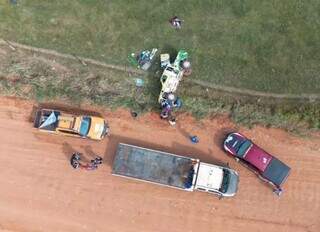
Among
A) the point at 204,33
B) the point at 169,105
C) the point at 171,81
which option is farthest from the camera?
Answer: the point at 204,33

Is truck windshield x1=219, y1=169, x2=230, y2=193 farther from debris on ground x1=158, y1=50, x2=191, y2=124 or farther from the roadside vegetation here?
debris on ground x1=158, y1=50, x2=191, y2=124

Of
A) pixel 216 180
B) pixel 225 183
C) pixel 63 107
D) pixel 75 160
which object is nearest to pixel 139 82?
pixel 63 107

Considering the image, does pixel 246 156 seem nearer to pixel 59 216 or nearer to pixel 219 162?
pixel 219 162

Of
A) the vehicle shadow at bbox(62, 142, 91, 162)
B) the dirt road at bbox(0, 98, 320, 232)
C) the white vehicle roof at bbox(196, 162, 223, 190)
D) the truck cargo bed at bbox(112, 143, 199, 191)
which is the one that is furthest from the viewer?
Result: the vehicle shadow at bbox(62, 142, 91, 162)

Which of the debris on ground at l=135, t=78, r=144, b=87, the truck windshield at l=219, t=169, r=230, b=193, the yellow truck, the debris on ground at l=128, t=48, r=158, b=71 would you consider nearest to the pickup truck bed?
the yellow truck

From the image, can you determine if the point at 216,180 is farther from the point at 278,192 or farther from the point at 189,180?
the point at 278,192

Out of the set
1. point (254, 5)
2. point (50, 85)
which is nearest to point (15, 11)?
point (50, 85)

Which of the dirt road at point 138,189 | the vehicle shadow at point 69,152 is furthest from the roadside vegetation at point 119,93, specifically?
the vehicle shadow at point 69,152
